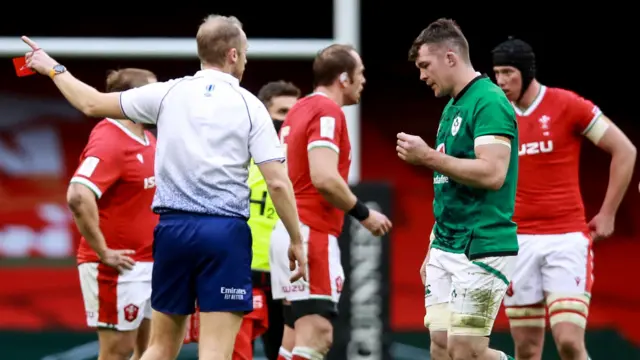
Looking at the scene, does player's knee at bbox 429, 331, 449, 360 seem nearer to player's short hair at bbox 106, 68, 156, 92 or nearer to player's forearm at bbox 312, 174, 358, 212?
player's forearm at bbox 312, 174, 358, 212

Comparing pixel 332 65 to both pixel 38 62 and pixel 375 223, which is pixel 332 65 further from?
pixel 38 62

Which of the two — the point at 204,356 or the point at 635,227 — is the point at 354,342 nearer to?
the point at 204,356

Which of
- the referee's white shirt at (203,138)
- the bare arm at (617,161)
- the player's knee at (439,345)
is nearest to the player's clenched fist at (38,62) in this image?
the referee's white shirt at (203,138)

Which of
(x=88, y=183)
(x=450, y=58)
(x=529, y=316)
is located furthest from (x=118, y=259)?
(x=529, y=316)

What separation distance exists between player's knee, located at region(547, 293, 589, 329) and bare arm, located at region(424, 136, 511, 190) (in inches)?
78.9

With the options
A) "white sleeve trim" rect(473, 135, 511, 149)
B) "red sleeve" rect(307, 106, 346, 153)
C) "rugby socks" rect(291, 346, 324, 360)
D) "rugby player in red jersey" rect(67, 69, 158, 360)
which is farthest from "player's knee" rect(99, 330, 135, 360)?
"white sleeve trim" rect(473, 135, 511, 149)

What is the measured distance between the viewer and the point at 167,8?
1104 centimetres

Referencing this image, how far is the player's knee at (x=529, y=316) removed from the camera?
6879 mm

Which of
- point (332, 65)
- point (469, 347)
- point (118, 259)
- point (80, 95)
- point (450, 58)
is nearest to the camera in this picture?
point (80, 95)

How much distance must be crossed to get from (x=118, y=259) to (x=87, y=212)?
335mm

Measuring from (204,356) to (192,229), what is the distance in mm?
553

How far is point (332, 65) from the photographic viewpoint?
6.31 metres

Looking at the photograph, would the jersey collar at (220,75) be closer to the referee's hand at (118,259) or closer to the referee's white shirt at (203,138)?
the referee's white shirt at (203,138)

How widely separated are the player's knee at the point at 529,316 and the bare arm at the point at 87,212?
2.50 m
